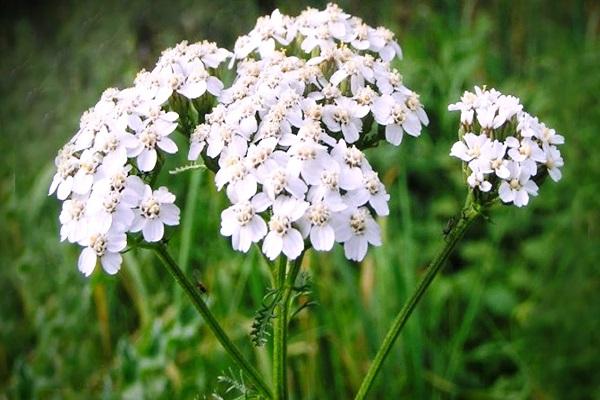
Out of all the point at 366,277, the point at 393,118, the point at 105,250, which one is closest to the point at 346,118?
the point at 393,118

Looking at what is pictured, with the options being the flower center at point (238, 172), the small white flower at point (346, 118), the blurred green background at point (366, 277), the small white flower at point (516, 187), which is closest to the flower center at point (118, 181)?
the flower center at point (238, 172)

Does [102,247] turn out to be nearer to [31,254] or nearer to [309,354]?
[309,354]

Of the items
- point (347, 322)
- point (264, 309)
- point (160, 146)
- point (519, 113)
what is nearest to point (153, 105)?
point (160, 146)

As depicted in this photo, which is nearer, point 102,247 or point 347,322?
point 102,247

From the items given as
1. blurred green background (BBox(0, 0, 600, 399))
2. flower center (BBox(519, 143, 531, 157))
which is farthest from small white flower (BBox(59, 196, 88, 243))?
blurred green background (BBox(0, 0, 600, 399))

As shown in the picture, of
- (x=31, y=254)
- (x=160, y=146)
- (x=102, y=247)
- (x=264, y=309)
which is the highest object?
(x=31, y=254)

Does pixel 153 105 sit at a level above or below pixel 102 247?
above
